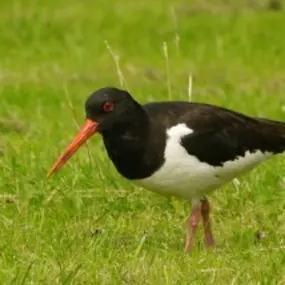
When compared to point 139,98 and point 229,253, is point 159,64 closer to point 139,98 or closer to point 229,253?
point 139,98

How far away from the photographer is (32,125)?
468 inches

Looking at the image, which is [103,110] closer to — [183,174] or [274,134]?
[183,174]

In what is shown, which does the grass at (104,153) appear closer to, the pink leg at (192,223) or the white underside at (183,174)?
the pink leg at (192,223)

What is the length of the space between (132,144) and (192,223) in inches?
26.9

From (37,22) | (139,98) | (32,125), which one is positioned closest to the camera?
(32,125)

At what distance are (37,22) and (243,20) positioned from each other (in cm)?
272

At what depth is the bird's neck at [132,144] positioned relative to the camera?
308 inches

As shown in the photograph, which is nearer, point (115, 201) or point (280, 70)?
point (115, 201)

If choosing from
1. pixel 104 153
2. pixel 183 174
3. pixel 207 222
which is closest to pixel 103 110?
pixel 183 174

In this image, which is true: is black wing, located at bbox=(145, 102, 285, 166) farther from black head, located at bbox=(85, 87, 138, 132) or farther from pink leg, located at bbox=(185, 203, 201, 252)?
pink leg, located at bbox=(185, 203, 201, 252)

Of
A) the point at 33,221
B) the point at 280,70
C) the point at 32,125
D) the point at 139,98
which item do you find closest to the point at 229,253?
the point at 33,221

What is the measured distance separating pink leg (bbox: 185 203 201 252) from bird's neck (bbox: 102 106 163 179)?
1.80 feet

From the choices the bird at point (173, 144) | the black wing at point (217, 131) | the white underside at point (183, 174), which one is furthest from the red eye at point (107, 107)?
the white underside at point (183, 174)

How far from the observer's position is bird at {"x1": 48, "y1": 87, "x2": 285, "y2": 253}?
25.6ft
